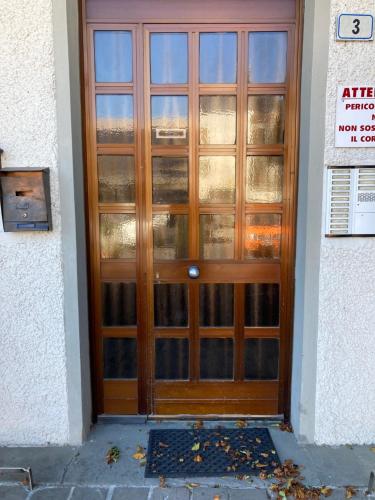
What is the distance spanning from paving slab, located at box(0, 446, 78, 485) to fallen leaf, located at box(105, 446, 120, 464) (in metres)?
0.24

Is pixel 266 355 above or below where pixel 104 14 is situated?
below

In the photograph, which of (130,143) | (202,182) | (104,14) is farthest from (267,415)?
(104,14)

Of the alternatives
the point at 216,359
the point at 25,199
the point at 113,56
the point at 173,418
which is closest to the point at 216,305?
the point at 216,359

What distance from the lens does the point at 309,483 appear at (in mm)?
2607

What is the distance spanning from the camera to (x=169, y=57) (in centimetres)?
291

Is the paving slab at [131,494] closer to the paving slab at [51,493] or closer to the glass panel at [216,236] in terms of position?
the paving slab at [51,493]

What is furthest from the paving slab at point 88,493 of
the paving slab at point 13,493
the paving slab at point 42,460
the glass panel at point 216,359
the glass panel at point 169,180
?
the glass panel at point 169,180

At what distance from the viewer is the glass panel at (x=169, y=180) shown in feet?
9.90

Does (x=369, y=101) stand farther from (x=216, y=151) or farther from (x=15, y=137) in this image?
(x=15, y=137)

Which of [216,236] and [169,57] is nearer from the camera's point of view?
[169,57]

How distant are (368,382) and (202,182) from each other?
179cm

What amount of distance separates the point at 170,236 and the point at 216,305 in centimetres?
61

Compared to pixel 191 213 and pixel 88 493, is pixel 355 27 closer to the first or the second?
pixel 191 213

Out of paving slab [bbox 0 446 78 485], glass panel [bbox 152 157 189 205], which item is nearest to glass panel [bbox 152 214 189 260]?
glass panel [bbox 152 157 189 205]
